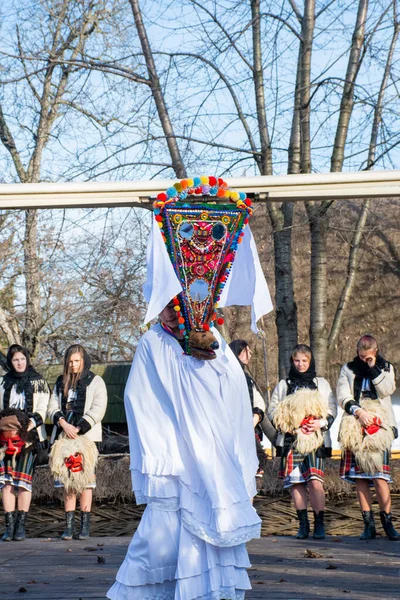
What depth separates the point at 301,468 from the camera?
6.93 meters

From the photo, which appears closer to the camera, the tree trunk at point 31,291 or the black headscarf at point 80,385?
the black headscarf at point 80,385

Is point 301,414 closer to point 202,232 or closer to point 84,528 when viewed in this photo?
point 84,528

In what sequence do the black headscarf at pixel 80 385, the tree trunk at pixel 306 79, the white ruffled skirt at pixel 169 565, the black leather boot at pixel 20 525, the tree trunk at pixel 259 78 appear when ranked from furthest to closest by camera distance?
the tree trunk at pixel 259 78, the tree trunk at pixel 306 79, the black headscarf at pixel 80 385, the black leather boot at pixel 20 525, the white ruffled skirt at pixel 169 565

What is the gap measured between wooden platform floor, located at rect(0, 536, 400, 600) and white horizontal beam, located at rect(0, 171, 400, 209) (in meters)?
2.45

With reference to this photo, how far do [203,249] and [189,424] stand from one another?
40.7 inches

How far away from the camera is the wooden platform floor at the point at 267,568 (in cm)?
514

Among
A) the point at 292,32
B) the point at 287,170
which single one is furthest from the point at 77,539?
the point at 292,32

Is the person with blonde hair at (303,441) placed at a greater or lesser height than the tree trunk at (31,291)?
lesser

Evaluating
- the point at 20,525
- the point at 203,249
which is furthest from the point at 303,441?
the point at 203,249

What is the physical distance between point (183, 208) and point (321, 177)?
1331 mm

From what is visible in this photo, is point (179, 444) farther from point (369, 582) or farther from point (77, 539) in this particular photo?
point (77, 539)

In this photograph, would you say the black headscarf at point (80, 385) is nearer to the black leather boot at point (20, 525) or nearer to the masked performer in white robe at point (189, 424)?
the black leather boot at point (20, 525)

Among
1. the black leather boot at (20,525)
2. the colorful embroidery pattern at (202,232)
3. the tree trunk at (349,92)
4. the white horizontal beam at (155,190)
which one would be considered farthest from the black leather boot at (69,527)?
the tree trunk at (349,92)

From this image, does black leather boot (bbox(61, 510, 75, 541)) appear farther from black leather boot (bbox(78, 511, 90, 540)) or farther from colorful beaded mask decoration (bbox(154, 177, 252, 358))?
colorful beaded mask decoration (bbox(154, 177, 252, 358))
